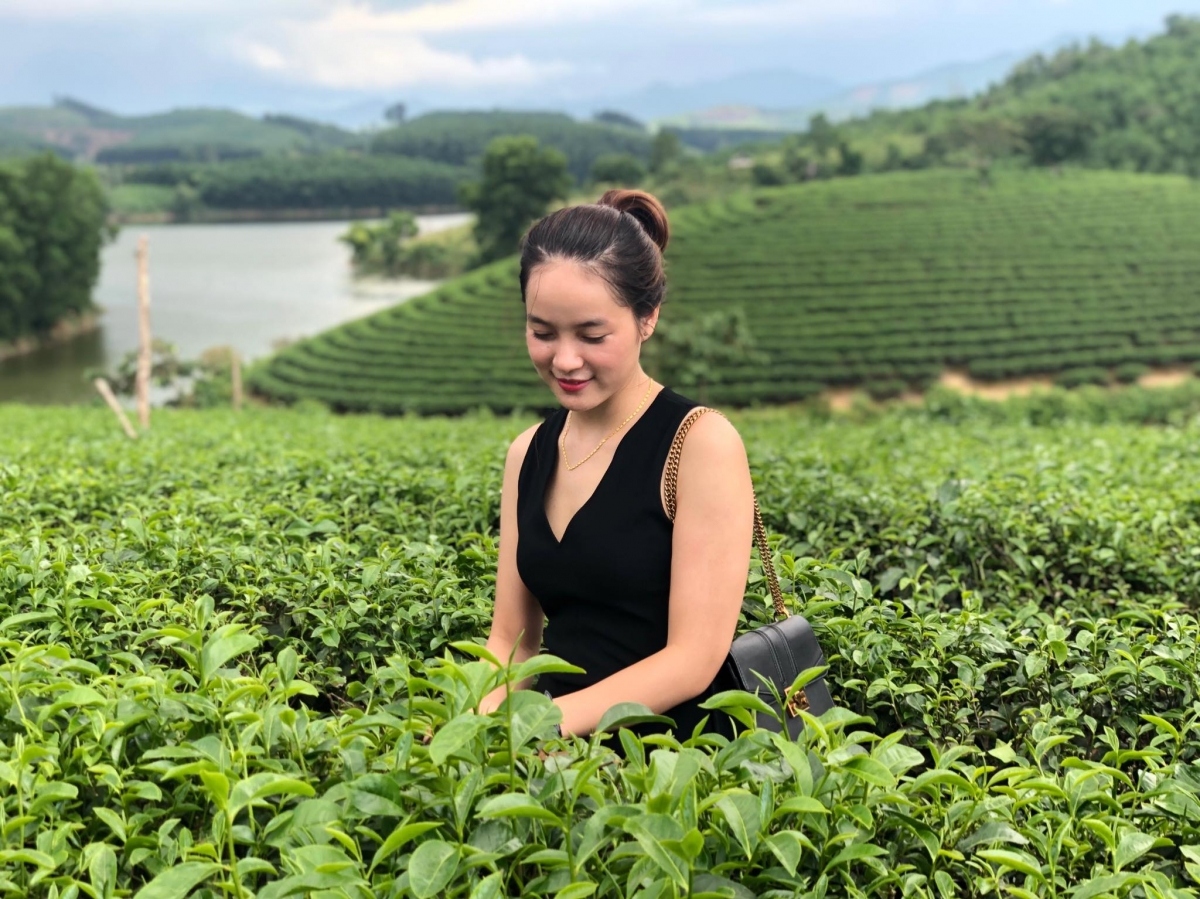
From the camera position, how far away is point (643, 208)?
201 centimetres

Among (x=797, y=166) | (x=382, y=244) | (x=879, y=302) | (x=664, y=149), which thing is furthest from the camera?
(x=664, y=149)

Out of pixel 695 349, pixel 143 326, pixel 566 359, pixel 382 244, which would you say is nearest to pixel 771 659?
pixel 566 359

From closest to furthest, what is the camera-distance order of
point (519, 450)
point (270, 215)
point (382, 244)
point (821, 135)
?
point (519, 450) → point (821, 135) → point (382, 244) → point (270, 215)

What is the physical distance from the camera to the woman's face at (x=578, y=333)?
1787 millimetres

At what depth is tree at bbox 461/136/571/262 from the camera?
5659 centimetres

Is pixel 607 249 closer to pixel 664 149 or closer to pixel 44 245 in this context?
pixel 44 245

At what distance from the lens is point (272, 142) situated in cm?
19538

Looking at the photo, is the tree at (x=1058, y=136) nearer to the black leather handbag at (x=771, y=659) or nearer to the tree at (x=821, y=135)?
the tree at (x=821, y=135)

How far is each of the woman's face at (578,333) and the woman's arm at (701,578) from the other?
22cm

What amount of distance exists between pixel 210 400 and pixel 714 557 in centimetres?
2701

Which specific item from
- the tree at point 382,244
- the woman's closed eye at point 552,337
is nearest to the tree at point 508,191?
the tree at point 382,244

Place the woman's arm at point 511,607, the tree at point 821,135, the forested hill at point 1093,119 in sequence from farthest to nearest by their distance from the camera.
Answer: the tree at point 821,135 → the forested hill at point 1093,119 → the woman's arm at point 511,607

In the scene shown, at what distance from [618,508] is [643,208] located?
2.07ft

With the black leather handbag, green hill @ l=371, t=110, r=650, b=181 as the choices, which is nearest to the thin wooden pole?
the black leather handbag
